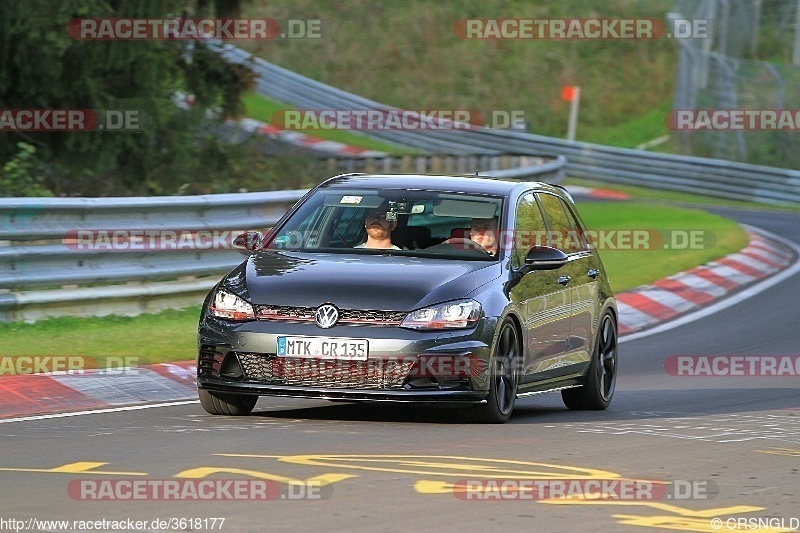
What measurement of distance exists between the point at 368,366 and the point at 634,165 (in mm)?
29025

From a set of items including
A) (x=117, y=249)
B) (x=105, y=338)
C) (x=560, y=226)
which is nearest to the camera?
(x=560, y=226)

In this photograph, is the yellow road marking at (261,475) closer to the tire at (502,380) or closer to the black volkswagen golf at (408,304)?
the black volkswagen golf at (408,304)

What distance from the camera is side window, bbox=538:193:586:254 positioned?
1168 cm

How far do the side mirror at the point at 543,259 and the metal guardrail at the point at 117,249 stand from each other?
15.5ft

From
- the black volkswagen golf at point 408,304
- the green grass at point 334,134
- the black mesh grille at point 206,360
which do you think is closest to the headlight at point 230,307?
the black volkswagen golf at point 408,304

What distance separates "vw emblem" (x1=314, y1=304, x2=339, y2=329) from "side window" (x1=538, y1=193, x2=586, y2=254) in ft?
7.90

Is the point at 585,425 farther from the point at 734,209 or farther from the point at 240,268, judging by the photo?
the point at 734,209

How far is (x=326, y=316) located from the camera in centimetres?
962

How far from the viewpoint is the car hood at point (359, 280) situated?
969cm

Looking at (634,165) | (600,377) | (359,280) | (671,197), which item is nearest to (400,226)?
(359,280)

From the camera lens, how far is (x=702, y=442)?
9.72m

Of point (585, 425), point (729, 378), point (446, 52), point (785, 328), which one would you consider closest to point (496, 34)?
point (446, 52)

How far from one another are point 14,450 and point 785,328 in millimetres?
10675

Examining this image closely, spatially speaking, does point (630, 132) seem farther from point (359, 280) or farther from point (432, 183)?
point (359, 280)
